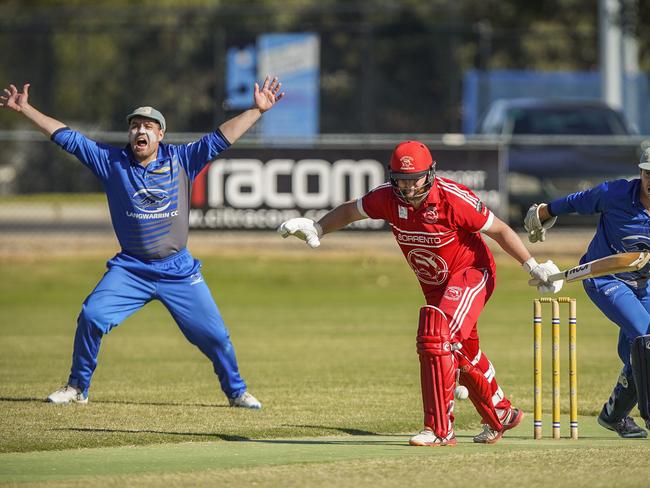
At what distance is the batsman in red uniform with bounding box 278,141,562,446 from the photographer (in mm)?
8023

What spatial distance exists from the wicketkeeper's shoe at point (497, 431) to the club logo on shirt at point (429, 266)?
40.1 inches

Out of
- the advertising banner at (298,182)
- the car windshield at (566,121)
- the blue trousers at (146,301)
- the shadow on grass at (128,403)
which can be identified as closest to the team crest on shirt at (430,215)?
the blue trousers at (146,301)

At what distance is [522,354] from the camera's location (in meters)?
13.8

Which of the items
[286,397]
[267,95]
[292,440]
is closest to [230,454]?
[292,440]

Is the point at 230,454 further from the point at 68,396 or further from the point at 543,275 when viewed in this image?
the point at 68,396

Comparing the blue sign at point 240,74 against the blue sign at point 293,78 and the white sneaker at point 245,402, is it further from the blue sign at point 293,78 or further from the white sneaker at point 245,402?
the white sneaker at point 245,402

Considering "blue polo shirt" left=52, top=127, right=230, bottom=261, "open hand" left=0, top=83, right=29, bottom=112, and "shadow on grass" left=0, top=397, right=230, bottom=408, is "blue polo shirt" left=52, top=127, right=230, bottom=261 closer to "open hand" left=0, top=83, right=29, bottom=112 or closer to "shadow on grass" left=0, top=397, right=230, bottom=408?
"open hand" left=0, top=83, right=29, bottom=112

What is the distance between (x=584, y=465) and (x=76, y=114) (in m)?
27.2

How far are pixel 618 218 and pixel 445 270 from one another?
1323 millimetres

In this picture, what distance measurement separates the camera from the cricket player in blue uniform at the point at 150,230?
32.7ft

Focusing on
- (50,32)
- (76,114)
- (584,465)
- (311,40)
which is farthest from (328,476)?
(76,114)

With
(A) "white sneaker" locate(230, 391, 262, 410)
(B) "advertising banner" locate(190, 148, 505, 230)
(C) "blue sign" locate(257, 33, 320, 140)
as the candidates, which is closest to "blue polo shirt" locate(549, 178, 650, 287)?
(A) "white sneaker" locate(230, 391, 262, 410)

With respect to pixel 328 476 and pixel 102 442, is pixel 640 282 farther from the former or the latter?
pixel 102 442

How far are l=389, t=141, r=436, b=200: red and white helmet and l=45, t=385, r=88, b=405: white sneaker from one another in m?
3.51
